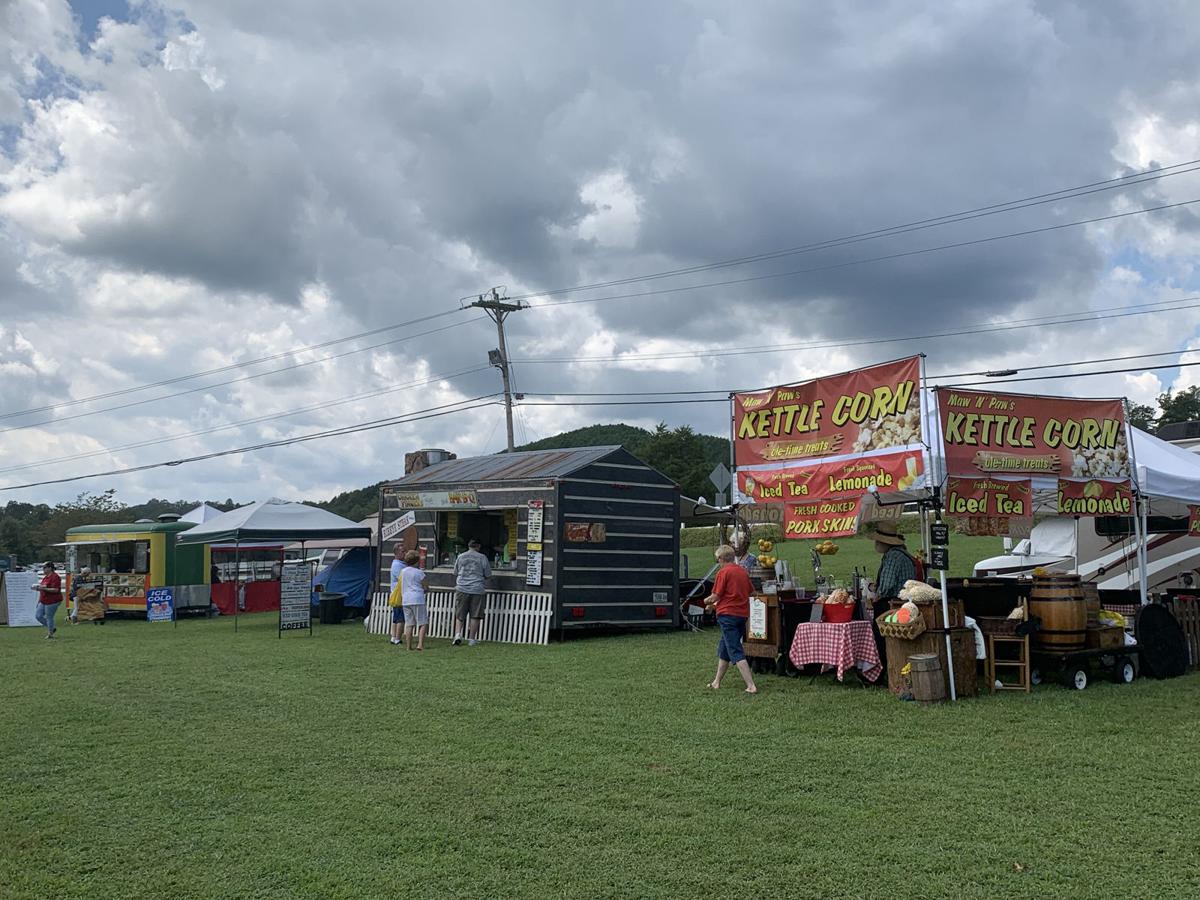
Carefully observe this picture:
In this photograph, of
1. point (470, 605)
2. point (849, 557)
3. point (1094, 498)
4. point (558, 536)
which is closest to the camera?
point (1094, 498)

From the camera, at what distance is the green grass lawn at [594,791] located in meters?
4.89

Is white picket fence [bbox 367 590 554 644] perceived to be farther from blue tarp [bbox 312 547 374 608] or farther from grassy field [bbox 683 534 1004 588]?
grassy field [bbox 683 534 1004 588]

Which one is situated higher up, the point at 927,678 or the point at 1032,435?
the point at 1032,435

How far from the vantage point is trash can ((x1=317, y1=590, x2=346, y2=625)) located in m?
21.3

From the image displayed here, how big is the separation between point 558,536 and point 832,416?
20.0 ft

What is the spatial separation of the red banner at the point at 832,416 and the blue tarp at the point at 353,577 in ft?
42.4

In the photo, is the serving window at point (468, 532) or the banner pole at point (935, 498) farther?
the serving window at point (468, 532)

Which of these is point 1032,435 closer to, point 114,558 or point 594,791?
point 594,791

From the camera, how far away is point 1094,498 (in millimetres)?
10898

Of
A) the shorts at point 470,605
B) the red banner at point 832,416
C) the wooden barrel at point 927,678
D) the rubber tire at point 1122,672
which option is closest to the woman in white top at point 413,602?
the shorts at point 470,605

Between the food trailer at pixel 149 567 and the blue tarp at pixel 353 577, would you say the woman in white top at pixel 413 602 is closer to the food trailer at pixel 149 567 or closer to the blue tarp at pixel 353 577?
the blue tarp at pixel 353 577

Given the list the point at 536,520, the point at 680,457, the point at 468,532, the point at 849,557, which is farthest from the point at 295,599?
the point at 680,457

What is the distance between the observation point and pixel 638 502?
55.6 ft

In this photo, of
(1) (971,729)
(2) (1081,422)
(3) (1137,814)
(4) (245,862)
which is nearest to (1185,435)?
(2) (1081,422)
